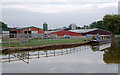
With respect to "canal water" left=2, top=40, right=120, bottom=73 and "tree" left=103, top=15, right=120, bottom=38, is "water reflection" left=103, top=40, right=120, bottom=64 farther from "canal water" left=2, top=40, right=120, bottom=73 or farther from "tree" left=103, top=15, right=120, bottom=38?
"tree" left=103, top=15, right=120, bottom=38

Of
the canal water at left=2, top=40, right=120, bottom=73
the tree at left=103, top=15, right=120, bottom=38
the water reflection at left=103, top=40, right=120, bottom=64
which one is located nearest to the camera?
the canal water at left=2, top=40, right=120, bottom=73

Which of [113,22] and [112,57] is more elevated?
[113,22]

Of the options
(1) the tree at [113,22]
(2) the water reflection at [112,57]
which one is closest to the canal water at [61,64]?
(2) the water reflection at [112,57]

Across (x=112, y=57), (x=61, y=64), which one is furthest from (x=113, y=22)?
(x=61, y=64)

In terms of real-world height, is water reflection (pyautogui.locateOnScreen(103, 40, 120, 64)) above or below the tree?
below

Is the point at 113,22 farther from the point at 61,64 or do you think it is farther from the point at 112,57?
the point at 61,64

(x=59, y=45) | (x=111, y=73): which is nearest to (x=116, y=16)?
(x=59, y=45)

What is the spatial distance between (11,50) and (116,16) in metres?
26.2

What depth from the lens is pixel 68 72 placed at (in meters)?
6.05

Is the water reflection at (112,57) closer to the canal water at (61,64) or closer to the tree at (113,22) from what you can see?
the canal water at (61,64)

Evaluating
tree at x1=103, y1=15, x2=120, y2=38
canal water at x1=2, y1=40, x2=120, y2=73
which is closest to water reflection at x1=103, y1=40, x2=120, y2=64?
canal water at x1=2, y1=40, x2=120, y2=73

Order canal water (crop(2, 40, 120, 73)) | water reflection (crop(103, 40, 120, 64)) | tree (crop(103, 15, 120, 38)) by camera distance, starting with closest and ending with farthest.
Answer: canal water (crop(2, 40, 120, 73)) < water reflection (crop(103, 40, 120, 64)) < tree (crop(103, 15, 120, 38))

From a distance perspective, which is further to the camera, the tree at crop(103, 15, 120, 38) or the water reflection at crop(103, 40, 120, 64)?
the tree at crop(103, 15, 120, 38)

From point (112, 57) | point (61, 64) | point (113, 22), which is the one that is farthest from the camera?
point (113, 22)
